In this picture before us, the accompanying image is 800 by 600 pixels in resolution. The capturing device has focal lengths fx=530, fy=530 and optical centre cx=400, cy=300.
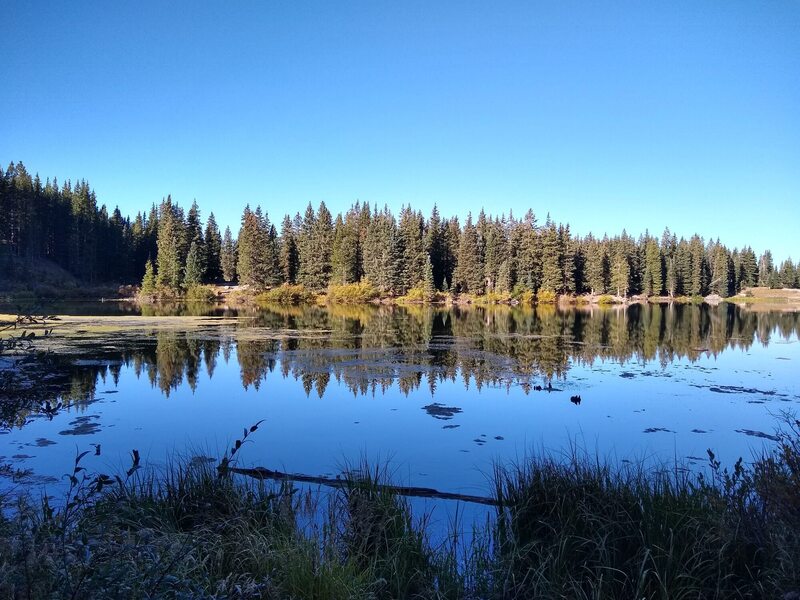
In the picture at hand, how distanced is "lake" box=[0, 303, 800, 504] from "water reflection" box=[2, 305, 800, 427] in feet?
0.39

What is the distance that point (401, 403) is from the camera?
13250mm

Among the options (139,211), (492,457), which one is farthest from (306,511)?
(139,211)

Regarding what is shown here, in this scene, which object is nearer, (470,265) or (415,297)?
(415,297)

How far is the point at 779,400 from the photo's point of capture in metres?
13.8

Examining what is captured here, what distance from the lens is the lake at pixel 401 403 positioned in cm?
909

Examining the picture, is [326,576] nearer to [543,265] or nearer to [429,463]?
[429,463]

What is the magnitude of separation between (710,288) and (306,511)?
112475mm

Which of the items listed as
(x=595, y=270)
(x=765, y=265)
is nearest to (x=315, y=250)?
(x=595, y=270)

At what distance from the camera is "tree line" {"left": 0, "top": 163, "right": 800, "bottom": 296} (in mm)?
68500

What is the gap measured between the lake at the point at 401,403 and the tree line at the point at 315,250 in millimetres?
44632

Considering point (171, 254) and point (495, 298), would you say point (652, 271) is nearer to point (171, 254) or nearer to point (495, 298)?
point (495, 298)

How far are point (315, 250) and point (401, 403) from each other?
204 ft

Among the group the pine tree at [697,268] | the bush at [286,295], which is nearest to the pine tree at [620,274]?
the pine tree at [697,268]

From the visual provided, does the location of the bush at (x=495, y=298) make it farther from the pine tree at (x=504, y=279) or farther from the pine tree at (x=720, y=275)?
the pine tree at (x=720, y=275)
